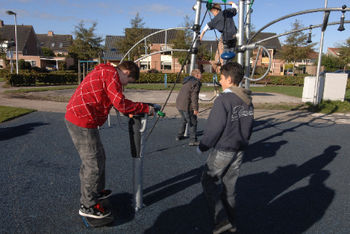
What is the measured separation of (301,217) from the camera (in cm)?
335

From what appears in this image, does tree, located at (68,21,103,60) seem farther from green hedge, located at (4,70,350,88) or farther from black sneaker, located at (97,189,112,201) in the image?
black sneaker, located at (97,189,112,201)

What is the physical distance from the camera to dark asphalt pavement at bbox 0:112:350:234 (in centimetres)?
314

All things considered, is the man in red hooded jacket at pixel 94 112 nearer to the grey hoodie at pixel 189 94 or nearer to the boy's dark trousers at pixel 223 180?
the boy's dark trousers at pixel 223 180

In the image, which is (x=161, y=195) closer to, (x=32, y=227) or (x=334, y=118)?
(x=32, y=227)

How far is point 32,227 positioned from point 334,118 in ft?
36.4

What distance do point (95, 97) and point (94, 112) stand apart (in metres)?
0.17

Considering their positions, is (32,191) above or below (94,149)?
below

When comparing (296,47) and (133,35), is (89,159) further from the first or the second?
(296,47)

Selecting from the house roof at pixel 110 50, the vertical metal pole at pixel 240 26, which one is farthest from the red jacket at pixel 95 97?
the house roof at pixel 110 50

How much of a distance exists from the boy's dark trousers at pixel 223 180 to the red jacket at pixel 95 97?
1066mm

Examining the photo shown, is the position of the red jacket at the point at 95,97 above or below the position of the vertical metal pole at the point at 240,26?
below

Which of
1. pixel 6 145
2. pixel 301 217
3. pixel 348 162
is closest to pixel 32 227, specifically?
pixel 301 217

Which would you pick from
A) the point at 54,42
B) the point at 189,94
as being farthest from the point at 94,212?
the point at 54,42

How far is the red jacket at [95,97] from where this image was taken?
2865mm
